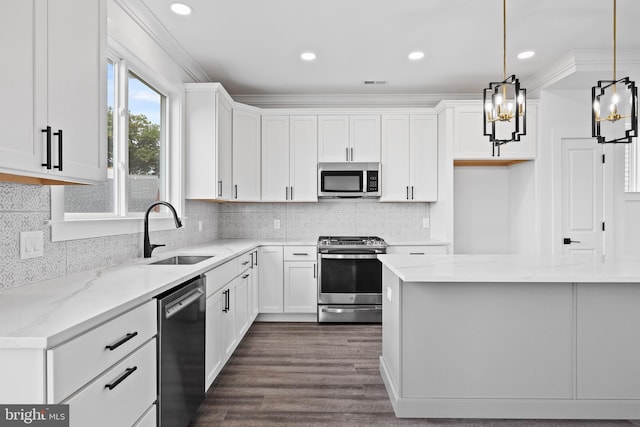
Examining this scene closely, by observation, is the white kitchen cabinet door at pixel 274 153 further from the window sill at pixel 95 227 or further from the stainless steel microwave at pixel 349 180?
the window sill at pixel 95 227

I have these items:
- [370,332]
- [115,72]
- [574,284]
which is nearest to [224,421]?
[370,332]

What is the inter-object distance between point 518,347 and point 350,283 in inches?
81.2

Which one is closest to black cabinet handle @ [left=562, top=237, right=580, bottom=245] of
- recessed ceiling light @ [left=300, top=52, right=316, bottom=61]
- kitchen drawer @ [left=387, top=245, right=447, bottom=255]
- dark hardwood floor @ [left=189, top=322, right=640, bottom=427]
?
kitchen drawer @ [left=387, top=245, right=447, bottom=255]

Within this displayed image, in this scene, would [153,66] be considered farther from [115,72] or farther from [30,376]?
[30,376]

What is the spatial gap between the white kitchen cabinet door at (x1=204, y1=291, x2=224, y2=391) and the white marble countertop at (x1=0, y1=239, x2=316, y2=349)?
0.38m

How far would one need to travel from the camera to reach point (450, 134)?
408 centimetres

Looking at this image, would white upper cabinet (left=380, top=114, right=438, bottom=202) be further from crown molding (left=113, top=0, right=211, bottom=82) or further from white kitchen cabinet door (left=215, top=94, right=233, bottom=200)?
crown molding (left=113, top=0, right=211, bottom=82)

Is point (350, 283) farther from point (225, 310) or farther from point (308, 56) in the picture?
point (308, 56)

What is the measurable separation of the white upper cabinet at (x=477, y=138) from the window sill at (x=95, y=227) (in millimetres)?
3186

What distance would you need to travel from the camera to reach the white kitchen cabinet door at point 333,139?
433cm

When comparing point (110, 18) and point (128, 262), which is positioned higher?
point (110, 18)

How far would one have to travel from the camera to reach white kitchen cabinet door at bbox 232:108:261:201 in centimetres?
412

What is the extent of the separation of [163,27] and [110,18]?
682 mm

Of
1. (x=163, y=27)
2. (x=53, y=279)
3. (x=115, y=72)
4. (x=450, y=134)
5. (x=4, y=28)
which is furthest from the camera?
(x=450, y=134)
